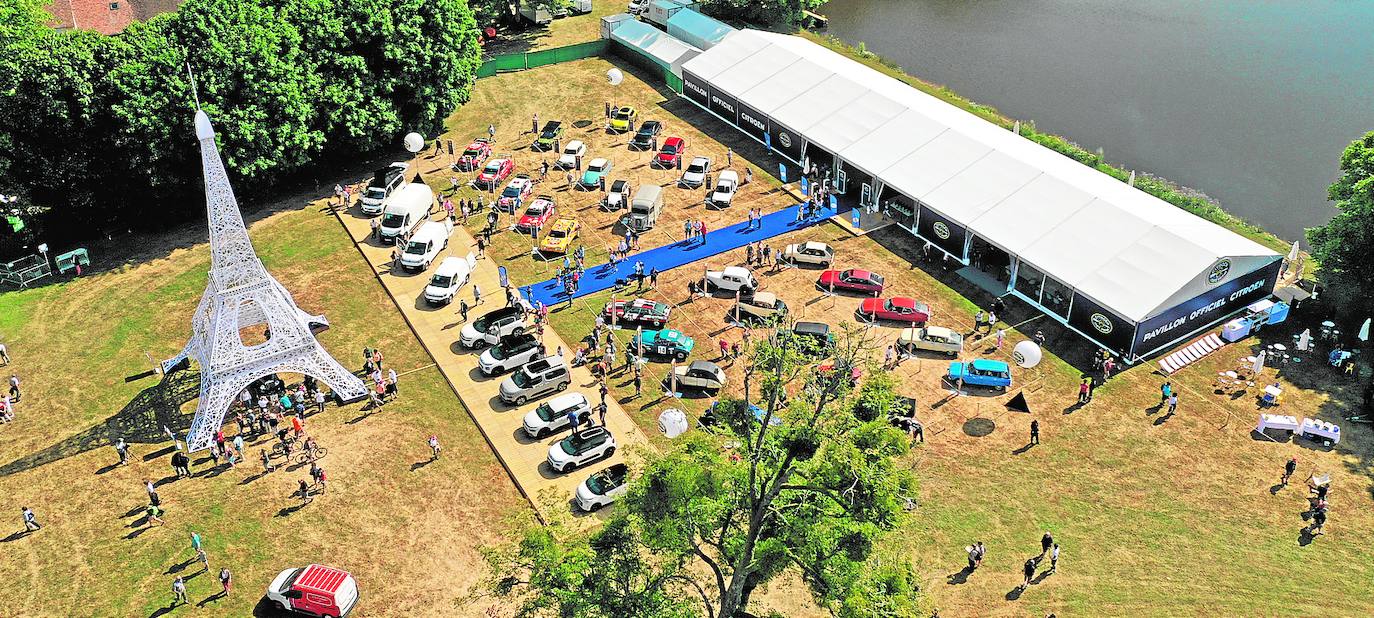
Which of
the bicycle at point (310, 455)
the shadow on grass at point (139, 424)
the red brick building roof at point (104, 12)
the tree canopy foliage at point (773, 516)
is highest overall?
the red brick building roof at point (104, 12)

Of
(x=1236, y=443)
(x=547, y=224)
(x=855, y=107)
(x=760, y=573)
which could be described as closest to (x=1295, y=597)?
(x=1236, y=443)

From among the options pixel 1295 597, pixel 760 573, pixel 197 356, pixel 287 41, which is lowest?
pixel 1295 597

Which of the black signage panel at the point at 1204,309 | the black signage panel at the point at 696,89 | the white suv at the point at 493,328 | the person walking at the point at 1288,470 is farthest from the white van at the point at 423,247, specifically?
the person walking at the point at 1288,470

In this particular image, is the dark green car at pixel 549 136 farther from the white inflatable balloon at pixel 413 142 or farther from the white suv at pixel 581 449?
the white suv at pixel 581 449

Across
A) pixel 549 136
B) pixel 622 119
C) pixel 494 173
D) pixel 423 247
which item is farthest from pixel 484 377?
pixel 622 119

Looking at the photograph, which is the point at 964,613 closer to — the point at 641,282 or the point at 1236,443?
the point at 1236,443
